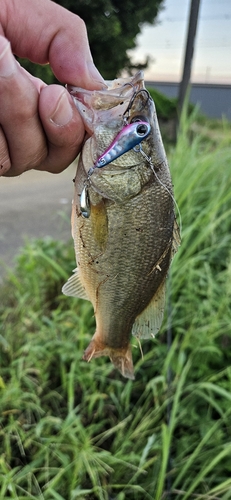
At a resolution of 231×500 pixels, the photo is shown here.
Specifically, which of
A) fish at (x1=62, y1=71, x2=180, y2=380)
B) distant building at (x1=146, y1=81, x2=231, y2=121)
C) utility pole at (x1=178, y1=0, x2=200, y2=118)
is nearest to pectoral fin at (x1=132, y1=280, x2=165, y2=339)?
fish at (x1=62, y1=71, x2=180, y2=380)

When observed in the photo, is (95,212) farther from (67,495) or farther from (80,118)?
(67,495)

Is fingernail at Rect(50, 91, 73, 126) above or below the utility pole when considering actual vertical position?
above

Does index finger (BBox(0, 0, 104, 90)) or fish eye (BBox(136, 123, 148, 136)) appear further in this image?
index finger (BBox(0, 0, 104, 90))

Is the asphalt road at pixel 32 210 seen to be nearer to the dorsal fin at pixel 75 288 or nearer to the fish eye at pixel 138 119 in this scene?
the dorsal fin at pixel 75 288

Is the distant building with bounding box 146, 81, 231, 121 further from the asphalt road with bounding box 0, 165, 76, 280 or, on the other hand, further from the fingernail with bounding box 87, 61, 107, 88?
the fingernail with bounding box 87, 61, 107, 88

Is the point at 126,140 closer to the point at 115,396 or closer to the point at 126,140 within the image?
the point at 126,140

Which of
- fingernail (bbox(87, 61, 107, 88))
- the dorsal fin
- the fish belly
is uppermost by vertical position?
fingernail (bbox(87, 61, 107, 88))

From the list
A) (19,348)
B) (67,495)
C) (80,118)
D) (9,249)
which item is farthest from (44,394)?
(9,249)
